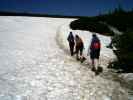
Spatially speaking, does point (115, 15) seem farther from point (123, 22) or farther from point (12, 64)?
point (12, 64)

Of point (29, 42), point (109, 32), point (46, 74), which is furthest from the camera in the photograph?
point (109, 32)

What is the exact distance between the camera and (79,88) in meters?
12.8

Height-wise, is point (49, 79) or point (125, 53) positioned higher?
point (125, 53)

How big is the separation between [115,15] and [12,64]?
3080 centimetres

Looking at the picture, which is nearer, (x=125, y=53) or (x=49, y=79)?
(x=49, y=79)

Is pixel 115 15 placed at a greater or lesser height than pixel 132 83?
greater

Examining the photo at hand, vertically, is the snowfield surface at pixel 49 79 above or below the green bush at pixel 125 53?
below

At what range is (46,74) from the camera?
48.6 ft

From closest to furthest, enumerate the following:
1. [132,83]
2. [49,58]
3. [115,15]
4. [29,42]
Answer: [132,83]
[49,58]
[29,42]
[115,15]

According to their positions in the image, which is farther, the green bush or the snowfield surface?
the green bush

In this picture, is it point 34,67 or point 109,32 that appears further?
point 109,32

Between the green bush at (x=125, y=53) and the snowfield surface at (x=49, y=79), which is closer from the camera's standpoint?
the snowfield surface at (x=49, y=79)

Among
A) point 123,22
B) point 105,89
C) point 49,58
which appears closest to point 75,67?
point 49,58

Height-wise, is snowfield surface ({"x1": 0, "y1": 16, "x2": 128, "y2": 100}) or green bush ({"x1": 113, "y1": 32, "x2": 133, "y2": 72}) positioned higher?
green bush ({"x1": 113, "y1": 32, "x2": 133, "y2": 72})
